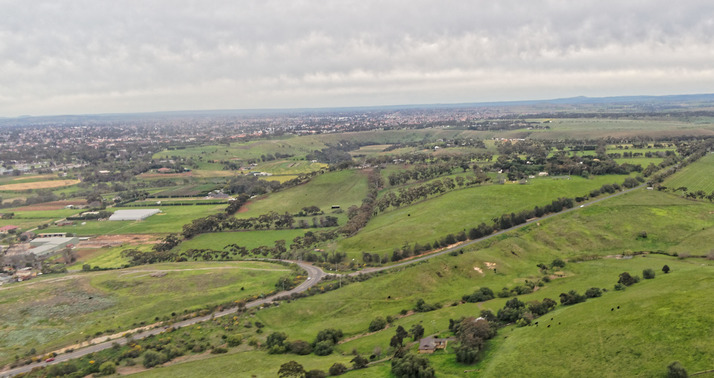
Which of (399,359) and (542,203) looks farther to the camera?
(542,203)

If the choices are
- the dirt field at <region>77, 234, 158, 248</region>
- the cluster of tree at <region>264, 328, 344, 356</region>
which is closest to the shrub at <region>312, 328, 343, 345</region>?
the cluster of tree at <region>264, 328, 344, 356</region>

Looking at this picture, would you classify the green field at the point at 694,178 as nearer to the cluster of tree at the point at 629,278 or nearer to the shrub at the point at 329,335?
the cluster of tree at the point at 629,278

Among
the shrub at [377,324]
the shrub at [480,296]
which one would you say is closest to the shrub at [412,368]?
the shrub at [377,324]

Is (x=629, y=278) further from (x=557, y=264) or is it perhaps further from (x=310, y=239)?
(x=310, y=239)

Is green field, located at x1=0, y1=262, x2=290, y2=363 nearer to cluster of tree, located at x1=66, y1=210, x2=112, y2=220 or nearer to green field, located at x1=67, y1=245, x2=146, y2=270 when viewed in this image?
green field, located at x1=67, y1=245, x2=146, y2=270

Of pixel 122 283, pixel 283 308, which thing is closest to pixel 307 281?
pixel 283 308

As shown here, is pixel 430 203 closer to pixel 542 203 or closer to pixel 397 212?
pixel 397 212
